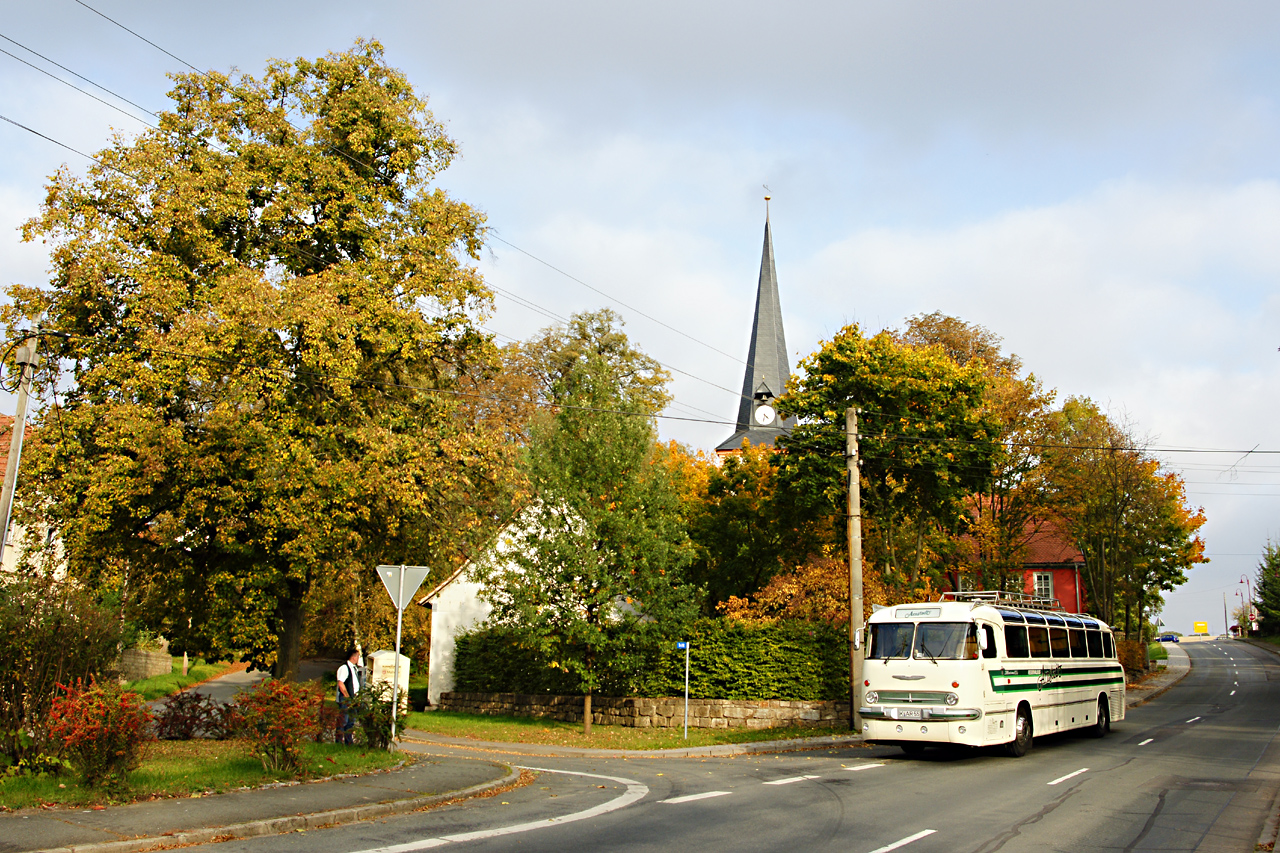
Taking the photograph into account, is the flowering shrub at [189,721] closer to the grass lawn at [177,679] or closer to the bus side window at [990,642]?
the bus side window at [990,642]

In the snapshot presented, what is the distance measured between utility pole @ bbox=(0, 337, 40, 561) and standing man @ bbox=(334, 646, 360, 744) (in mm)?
6684

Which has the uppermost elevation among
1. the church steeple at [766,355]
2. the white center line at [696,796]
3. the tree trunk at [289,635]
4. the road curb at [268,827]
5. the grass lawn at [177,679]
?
the church steeple at [766,355]

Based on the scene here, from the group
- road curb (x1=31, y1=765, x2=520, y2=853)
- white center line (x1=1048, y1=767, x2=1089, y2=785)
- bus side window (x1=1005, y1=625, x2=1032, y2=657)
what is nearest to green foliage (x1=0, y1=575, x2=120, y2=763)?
road curb (x1=31, y1=765, x2=520, y2=853)

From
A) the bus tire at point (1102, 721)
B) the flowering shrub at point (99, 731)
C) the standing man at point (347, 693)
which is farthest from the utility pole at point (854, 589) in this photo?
the flowering shrub at point (99, 731)

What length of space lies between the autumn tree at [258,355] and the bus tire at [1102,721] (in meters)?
15.2

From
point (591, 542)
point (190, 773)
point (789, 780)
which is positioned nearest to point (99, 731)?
point (190, 773)

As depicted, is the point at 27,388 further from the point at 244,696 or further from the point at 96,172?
the point at 244,696

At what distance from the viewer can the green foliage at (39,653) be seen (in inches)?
380

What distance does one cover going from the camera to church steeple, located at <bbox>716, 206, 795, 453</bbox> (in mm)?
64562

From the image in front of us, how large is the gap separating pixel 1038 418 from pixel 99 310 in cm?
3495

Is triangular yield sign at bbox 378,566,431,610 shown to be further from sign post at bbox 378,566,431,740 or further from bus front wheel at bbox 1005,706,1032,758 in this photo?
bus front wheel at bbox 1005,706,1032,758

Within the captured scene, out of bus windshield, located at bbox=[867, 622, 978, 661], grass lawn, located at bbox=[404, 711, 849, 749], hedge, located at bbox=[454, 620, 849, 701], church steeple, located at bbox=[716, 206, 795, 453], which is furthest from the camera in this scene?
church steeple, located at bbox=[716, 206, 795, 453]

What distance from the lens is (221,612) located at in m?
19.8

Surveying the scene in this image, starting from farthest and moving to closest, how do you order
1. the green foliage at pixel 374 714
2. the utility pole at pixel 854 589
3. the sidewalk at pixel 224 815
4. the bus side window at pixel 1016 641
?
the utility pole at pixel 854 589, the bus side window at pixel 1016 641, the green foliage at pixel 374 714, the sidewalk at pixel 224 815
